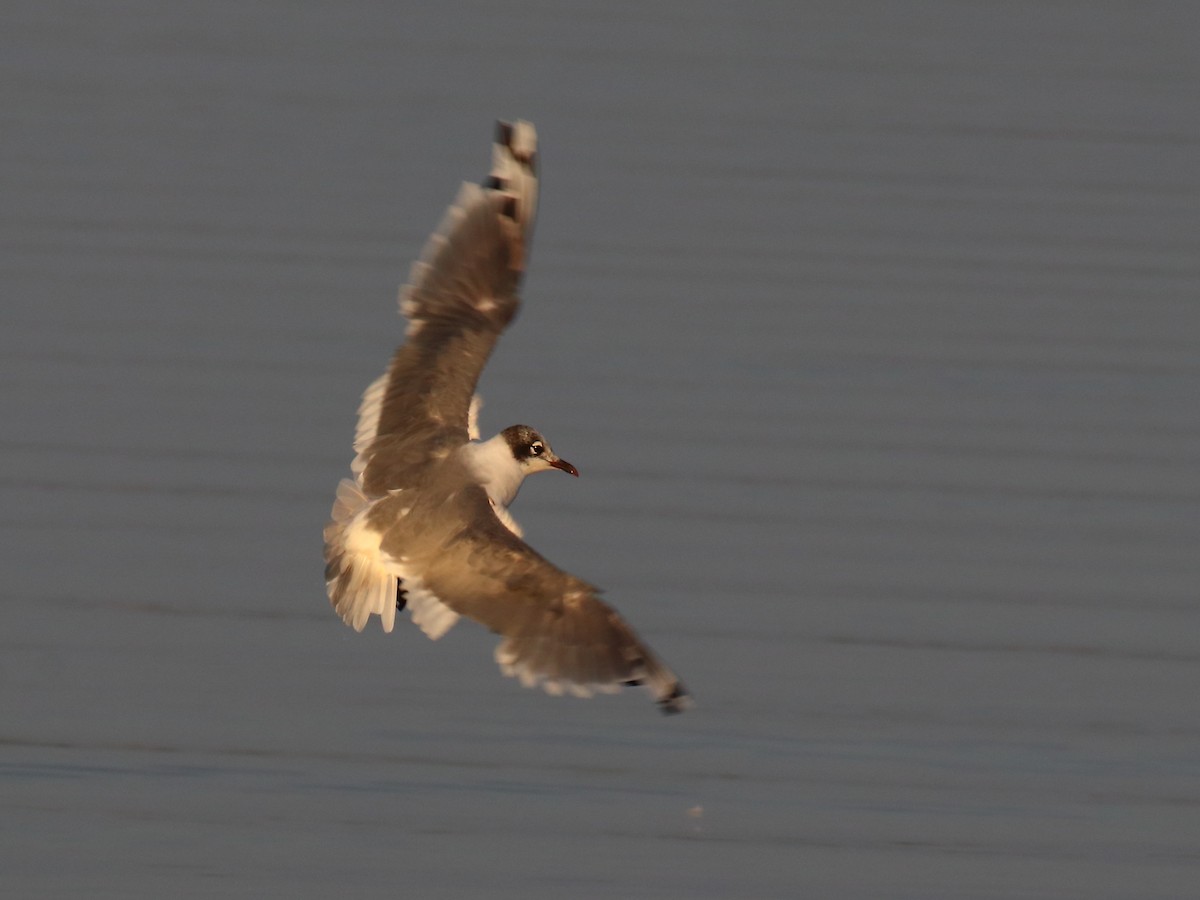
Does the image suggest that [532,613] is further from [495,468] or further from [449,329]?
[449,329]

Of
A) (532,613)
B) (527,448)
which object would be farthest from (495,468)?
(532,613)

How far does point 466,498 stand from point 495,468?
0.45m

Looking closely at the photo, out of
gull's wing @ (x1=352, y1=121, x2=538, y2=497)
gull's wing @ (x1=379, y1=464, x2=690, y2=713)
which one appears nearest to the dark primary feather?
gull's wing @ (x1=352, y1=121, x2=538, y2=497)

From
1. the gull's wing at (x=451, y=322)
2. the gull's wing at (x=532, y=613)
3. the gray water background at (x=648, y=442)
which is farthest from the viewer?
the gull's wing at (x=451, y=322)

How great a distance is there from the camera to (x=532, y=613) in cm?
684

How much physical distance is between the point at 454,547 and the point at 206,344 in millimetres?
4705

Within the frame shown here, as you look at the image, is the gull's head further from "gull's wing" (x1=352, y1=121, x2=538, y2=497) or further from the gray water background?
the gray water background

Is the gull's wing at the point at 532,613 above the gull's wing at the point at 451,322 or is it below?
below

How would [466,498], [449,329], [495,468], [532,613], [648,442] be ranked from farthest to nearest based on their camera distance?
[648,442] → [449,329] → [495,468] → [466,498] → [532,613]

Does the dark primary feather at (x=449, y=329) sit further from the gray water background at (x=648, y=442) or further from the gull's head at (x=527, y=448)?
the gray water background at (x=648, y=442)

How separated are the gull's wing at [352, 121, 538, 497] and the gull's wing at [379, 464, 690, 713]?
0.78 m

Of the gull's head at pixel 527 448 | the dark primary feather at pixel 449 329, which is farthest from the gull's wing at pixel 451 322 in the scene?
the gull's head at pixel 527 448

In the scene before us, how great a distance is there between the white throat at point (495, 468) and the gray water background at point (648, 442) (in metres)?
0.79

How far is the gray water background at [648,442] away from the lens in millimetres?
7543
